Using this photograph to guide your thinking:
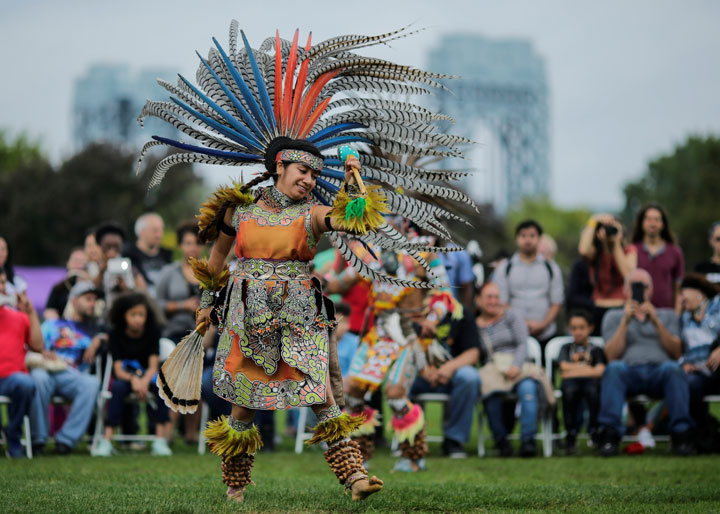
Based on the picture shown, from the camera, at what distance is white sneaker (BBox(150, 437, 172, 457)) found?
377 inches

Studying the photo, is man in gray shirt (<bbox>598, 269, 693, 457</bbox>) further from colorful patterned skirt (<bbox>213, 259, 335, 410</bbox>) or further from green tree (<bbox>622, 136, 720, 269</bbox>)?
green tree (<bbox>622, 136, 720, 269</bbox>)

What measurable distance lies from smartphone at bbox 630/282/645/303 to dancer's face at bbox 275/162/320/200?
16.3 ft

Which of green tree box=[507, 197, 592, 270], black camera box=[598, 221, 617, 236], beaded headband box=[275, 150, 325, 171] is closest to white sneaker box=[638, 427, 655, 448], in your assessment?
black camera box=[598, 221, 617, 236]

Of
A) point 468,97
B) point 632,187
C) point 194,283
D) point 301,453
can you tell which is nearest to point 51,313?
point 194,283

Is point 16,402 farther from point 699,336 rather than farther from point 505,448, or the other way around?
point 699,336

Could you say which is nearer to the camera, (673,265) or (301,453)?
(301,453)

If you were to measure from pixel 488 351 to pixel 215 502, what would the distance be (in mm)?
4818

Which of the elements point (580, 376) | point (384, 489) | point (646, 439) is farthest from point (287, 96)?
point (646, 439)

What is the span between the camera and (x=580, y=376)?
10117 millimetres

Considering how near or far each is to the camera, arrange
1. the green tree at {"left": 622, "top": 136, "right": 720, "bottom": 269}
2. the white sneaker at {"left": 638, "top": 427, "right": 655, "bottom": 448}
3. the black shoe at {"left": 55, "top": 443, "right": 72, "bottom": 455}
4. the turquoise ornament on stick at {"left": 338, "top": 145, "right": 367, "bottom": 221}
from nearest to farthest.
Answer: the turquoise ornament on stick at {"left": 338, "top": 145, "right": 367, "bottom": 221}, the black shoe at {"left": 55, "top": 443, "right": 72, "bottom": 455}, the white sneaker at {"left": 638, "top": 427, "right": 655, "bottom": 448}, the green tree at {"left": 622, "top": 136, "right": 720, "bottom": 269}

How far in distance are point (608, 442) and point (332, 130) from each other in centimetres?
484

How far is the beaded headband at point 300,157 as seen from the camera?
5906 mm

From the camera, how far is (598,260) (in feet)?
36.5

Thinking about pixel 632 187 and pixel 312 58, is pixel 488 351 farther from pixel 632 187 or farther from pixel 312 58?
pixel 632 187
